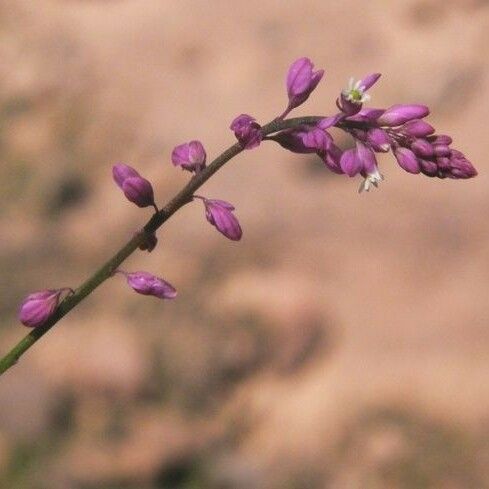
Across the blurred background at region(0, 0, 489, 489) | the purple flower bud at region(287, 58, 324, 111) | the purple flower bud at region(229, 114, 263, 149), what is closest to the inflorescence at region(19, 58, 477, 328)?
the purple flower bud at region(229, 114, 263, 149)

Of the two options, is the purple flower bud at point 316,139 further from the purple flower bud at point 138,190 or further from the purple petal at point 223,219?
the purple flower bud at point 138,190

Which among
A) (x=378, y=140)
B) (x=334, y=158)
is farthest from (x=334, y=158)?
(x=378, y=140)

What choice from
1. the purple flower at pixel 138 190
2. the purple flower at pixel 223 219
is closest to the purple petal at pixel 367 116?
the purple flower at pixel 223 219

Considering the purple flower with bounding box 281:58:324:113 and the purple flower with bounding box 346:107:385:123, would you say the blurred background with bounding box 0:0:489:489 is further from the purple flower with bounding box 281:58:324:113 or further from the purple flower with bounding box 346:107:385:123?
the purple flower with bounding box 346:107:385:123

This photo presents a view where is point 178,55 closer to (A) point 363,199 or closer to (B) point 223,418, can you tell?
(A) point 363,199

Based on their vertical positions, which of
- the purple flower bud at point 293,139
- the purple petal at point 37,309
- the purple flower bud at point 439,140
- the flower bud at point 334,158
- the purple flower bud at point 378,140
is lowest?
the purple petal at point 37,309
